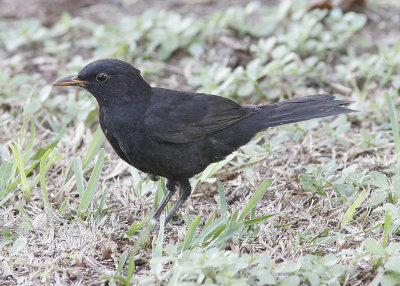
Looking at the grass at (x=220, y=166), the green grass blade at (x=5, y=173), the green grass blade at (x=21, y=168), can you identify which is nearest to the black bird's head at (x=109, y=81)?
the grass at (x=220, y=166)

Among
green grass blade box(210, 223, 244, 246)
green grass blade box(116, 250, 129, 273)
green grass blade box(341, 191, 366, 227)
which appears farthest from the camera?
green grass blade box(341, 191, 366, 227)

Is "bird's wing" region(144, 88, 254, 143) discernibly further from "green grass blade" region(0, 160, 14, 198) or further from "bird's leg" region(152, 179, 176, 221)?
"green grass blade" region(0, 160, 14, 198)

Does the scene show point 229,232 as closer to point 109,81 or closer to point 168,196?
point 168,196

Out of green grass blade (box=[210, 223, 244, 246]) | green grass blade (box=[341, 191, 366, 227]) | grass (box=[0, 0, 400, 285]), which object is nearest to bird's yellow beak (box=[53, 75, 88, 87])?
grass (box=[0, 0, 400, 285])

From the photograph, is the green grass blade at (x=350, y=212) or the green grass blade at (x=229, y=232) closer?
the green grass blade at (x=229, y=232)

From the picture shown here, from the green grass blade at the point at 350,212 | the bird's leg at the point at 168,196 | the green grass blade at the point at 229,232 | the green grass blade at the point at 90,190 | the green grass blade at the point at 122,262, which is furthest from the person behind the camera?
the bird's leg at the point at 168,196

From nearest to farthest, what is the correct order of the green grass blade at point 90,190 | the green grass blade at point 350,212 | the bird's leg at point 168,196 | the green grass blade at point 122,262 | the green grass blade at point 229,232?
the green grass blade at point 122,262
the green grass blade at point 229,232
the green grass blade at point 350,212
the green grass blade at point 90,190
the bird's leg at point 168,196

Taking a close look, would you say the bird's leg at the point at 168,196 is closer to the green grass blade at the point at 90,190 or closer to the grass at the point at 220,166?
the grass at the point at 220,166

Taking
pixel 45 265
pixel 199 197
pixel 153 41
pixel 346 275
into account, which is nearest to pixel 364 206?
pixel 346 275
